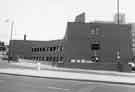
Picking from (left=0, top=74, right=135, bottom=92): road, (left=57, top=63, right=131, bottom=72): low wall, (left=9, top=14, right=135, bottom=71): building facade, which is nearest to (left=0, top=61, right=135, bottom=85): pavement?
(left=0, top=74, right=135, bottom=92): road

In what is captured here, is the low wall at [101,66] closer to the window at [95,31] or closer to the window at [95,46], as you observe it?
the window at [95,46]

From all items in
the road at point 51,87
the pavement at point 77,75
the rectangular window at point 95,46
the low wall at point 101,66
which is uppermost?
the rectangular window at point 95,46

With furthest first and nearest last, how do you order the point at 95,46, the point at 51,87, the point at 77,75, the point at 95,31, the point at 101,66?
the point at 95,31 → the point at 95,46 → the point at 101,66 → the point at 77,75 → the point at 51,87

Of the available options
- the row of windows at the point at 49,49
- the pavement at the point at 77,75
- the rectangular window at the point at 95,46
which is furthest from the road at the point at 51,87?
the row of windows at the point at 49,49

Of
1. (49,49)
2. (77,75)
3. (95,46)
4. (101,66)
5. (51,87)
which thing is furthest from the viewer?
(49,49)

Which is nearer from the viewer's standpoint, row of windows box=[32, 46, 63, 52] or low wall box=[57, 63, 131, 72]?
low wall box=[57, 63, 131, 72]

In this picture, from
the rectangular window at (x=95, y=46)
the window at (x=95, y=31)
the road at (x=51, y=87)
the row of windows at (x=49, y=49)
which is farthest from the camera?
the row of windows at (x=49, y=49)

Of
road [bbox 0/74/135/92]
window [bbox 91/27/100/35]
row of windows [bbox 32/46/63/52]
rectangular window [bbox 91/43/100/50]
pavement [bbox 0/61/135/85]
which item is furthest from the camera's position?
row of windows [bbox 32/46/63/52]

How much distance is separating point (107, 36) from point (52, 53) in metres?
30.6

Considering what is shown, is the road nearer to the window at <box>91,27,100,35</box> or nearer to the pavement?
the pavement

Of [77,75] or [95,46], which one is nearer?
[77,75]

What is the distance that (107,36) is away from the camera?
143 ft

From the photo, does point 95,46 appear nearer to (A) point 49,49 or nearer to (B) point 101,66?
(B) point 101,66

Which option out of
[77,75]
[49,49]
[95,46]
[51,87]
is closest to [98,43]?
[95,46]
